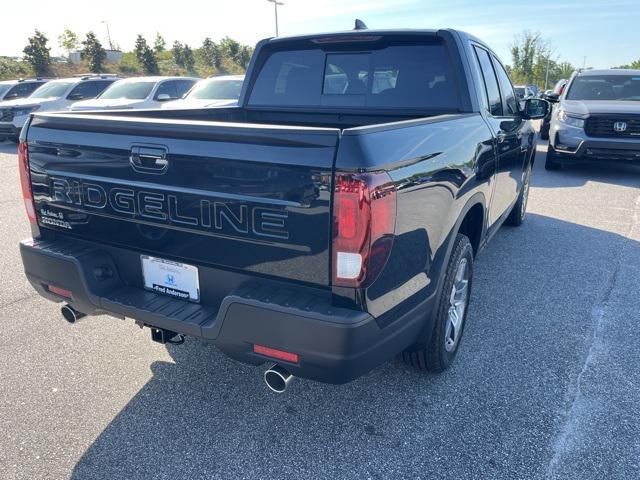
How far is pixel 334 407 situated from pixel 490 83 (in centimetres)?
277

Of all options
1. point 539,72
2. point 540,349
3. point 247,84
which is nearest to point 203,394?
point 540,349

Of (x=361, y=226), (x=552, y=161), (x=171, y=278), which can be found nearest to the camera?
(x=361, y=226)

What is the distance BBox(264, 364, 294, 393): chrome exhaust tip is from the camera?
2254 millimetres

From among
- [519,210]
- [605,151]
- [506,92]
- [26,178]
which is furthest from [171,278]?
[605,151]

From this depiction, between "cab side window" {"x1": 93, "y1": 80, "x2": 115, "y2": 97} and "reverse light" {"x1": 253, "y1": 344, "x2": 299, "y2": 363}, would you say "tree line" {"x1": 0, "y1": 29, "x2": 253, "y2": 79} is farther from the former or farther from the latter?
"reverse light" {"x1": 253, "y1": 344, "x2": 299, "y2": 363}

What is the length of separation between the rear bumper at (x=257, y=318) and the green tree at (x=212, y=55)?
5472cm

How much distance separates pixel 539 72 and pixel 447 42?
63409 mm

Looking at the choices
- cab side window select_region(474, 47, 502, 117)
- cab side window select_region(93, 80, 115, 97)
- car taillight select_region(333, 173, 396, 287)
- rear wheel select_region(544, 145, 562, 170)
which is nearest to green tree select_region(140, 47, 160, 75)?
cab side window select_region(93, 80, 115, 97)

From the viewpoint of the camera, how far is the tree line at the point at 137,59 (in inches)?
1542

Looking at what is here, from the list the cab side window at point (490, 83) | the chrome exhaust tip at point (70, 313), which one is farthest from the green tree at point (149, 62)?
the chrome exhaust tip at point (70, 313)

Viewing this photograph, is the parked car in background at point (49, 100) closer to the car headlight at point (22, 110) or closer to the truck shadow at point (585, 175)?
the car headlight at point (22, 110)

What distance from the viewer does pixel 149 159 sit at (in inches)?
92.1

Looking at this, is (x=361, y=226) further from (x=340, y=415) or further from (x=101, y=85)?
(x=101, y=85)

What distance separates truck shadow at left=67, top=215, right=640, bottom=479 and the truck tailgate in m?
0.91
